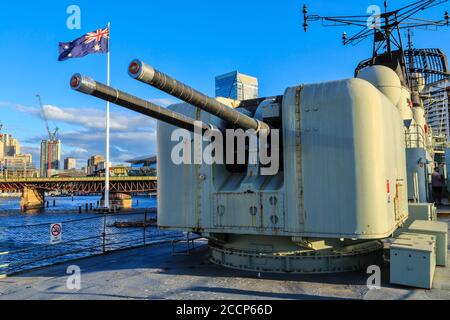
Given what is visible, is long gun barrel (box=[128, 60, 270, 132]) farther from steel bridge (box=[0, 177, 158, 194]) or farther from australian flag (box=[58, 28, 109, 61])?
steel bridge (box=[0, 177, 158, 194])

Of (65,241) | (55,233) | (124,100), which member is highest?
(124,100)

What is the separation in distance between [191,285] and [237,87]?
6.02 metres

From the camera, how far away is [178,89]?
5.01 metres

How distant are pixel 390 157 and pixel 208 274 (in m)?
4.64

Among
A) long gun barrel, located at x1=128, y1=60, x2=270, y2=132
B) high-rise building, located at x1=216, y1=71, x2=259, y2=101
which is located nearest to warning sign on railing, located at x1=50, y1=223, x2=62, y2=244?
high-rise building, located at x1=216, y1=71, x2=259, y2=101

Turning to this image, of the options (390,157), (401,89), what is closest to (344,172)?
(390,157)

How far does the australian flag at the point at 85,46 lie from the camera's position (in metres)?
34.0

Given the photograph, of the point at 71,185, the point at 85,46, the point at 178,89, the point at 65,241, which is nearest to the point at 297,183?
the point at 178,89

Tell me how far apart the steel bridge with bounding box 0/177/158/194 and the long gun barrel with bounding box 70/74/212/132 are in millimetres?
73127

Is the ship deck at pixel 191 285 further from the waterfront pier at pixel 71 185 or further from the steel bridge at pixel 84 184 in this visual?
the steel bridge at pixel 84 184

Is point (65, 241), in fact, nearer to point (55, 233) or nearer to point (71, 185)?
point (55, 233)

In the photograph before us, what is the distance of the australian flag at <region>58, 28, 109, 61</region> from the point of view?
34.0m

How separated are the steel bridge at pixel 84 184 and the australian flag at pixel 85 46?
143 feet

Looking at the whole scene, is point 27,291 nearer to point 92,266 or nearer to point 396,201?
point 92,266
